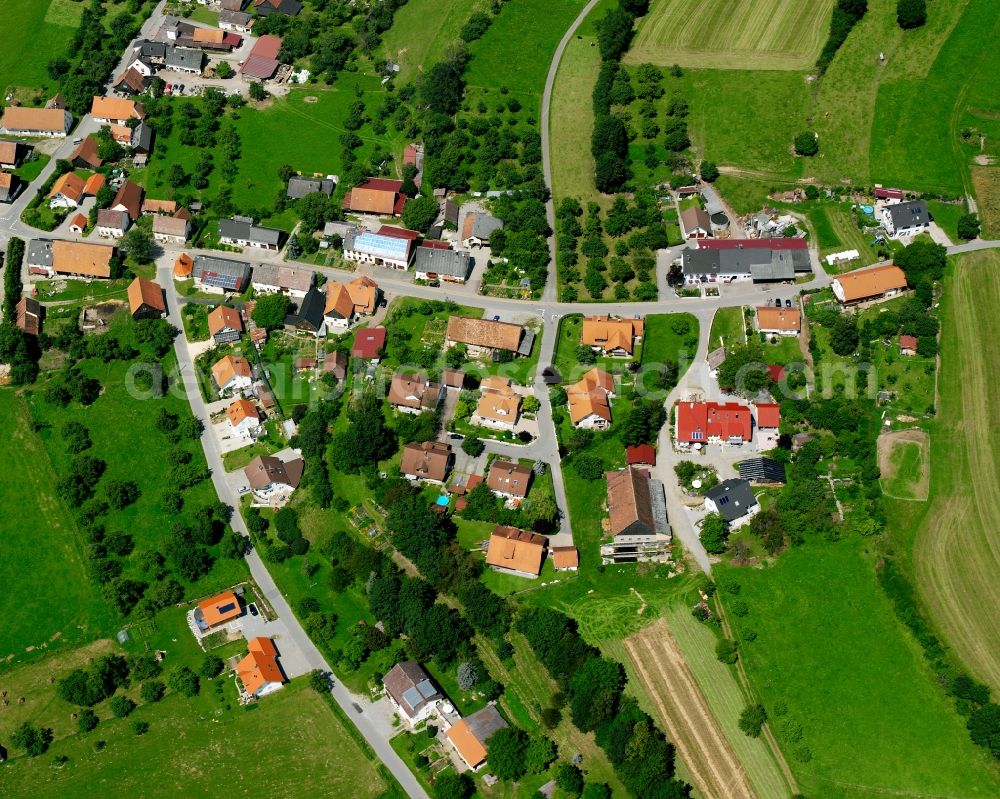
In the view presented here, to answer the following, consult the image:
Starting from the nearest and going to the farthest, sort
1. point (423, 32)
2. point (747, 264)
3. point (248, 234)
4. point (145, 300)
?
point (747, 264)
point (145, 300)
point (248, 234)
point (423, 32)

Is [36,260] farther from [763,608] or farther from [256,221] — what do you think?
[763,608]

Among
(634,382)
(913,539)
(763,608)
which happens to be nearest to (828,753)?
(763,608)

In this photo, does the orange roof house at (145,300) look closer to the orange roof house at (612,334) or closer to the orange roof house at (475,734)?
the orange roof house at (612,334)

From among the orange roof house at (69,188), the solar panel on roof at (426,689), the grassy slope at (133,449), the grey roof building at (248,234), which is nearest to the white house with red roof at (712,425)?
the solar panel on roof at (426,689)

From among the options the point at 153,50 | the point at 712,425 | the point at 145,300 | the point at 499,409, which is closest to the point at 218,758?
the point at 499,409

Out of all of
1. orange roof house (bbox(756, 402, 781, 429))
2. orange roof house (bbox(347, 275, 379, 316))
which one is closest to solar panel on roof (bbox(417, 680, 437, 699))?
orange roof house (bbox(756, 402, 781, 429))

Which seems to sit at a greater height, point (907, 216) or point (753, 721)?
point (907, 216)

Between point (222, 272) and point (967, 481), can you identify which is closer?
point (967, 481)

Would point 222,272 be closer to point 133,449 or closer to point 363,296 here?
point 363,296
